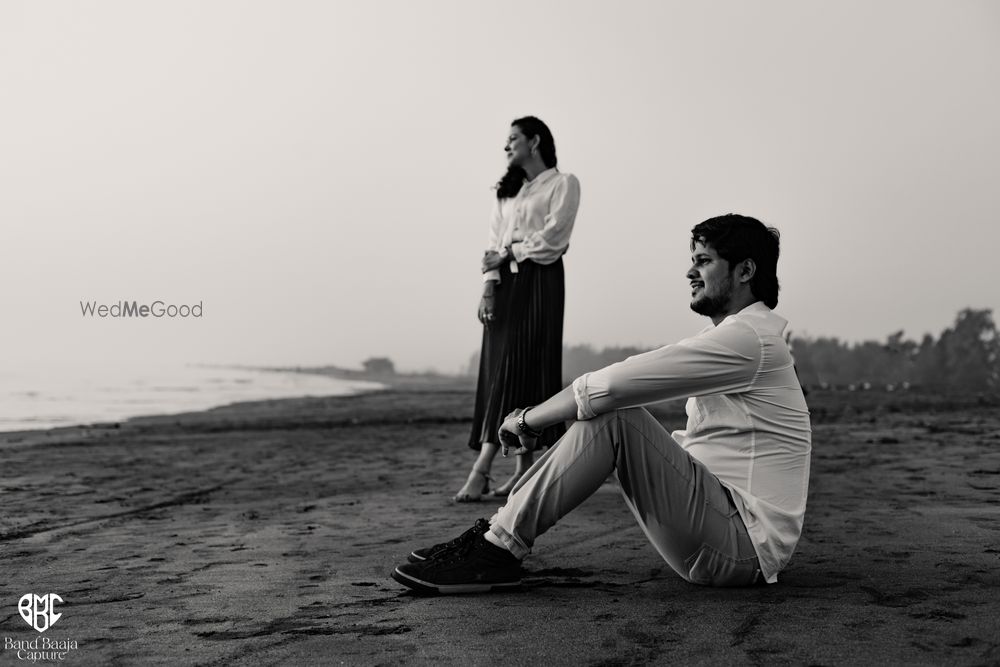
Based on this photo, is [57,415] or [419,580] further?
[57,415]

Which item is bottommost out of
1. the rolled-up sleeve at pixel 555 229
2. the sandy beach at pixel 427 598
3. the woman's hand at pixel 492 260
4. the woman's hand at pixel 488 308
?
the sandy beach at pixel 427 598

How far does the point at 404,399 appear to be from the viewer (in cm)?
1847

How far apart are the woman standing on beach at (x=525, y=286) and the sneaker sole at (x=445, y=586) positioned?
2.41 m

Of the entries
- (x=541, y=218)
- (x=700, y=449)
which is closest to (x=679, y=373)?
(x=700, y=449)

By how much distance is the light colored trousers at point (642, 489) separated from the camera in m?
2.83

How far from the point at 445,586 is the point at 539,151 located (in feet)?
10.5

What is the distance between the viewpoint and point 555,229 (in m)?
5.43

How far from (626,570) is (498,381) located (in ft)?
7.61

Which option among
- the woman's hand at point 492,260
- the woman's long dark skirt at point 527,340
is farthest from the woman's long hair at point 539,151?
the woman's long dark skirt at point 527,340

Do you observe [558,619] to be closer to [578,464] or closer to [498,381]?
[578,464]

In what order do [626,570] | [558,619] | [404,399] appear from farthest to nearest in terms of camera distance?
[404,399] < [626,570] < [558,619]

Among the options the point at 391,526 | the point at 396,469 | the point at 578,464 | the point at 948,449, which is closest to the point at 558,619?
the point at 578,464

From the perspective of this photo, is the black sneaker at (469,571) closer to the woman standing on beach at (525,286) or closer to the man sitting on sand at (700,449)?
the man sitting on sand at (700,449)

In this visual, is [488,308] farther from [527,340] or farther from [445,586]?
A: [445,586]
